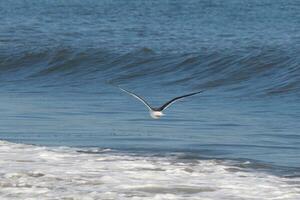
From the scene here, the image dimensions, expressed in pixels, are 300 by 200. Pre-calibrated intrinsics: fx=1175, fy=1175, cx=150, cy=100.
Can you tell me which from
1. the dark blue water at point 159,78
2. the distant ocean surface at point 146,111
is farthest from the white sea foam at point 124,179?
the dark blue water at point 159,78

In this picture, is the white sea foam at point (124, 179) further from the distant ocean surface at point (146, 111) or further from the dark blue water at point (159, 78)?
the dark blue water at point (159, 78)

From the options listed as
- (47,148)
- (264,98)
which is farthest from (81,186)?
(264,98)

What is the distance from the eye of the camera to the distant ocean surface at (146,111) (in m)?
13.3

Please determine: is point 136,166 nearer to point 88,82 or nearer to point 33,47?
point 88,82

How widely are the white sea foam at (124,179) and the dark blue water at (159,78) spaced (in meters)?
0.82

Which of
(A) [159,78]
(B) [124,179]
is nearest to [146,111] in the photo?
(B) [124,179]

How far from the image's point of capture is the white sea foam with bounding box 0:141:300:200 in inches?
492

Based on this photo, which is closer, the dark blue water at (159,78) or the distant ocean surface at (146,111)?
the distant ocean surface at (146,111)

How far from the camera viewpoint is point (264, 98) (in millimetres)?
22141

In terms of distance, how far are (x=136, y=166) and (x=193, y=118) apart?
472 cm

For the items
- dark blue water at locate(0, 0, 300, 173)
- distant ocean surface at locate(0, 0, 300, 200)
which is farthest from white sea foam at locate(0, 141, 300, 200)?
dark blue water at locate(0, 0, 300, 173)

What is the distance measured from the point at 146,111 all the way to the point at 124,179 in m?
6.47

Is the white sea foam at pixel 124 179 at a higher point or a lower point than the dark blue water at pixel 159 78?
lower

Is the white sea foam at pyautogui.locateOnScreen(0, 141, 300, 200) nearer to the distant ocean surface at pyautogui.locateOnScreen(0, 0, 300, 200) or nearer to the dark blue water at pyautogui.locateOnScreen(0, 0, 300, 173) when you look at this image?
the distant ocean surface at pyautogui.locateOnScreen(0, 0, 300, 200)
